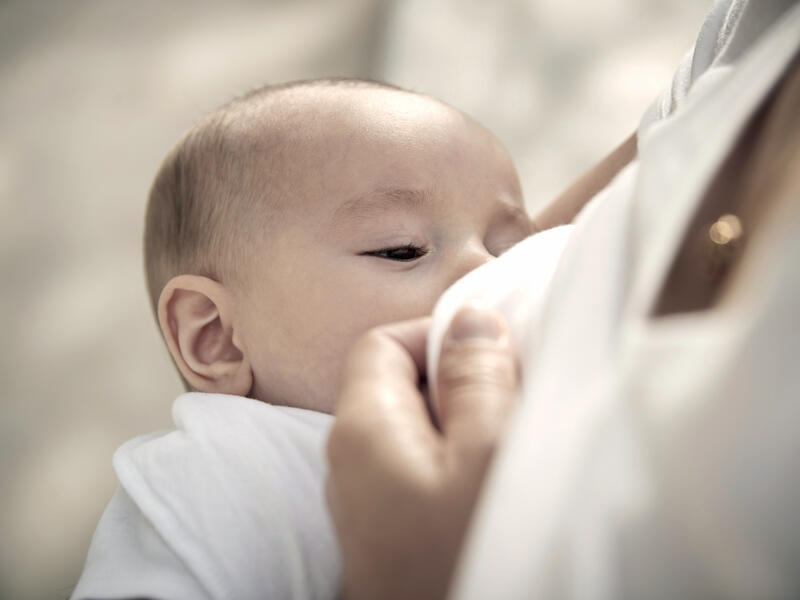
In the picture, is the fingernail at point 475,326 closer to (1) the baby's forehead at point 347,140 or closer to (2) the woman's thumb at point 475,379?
(2) the woman's thumb at point 475,379

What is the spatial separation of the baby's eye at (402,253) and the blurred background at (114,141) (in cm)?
73

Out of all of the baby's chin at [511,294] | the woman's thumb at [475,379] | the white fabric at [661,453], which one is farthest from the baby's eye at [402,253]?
the white fabric at [661,453]

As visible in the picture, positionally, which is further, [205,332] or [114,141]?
[114,141]

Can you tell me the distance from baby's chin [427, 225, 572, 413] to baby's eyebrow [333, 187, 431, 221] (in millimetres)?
186

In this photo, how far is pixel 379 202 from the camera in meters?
0.78

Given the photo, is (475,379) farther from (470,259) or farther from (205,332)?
(205,332)

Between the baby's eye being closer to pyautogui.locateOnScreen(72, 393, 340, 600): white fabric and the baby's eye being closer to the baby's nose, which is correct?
the baby's nose

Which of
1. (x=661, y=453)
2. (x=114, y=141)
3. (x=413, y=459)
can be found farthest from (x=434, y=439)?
(x=114, y=141)

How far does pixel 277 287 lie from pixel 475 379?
41 cm

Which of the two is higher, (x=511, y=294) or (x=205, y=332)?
(x=511, y=294)

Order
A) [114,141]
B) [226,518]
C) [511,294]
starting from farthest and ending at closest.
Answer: [114,141], [226,518], [511,294]

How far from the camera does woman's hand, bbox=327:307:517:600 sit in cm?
37

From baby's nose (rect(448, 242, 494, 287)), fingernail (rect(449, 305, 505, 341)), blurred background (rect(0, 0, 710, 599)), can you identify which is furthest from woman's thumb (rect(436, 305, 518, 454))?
blurred background (rect(0, 0, 710, 599))

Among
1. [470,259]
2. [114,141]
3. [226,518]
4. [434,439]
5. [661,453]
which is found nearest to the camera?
[661,453]
